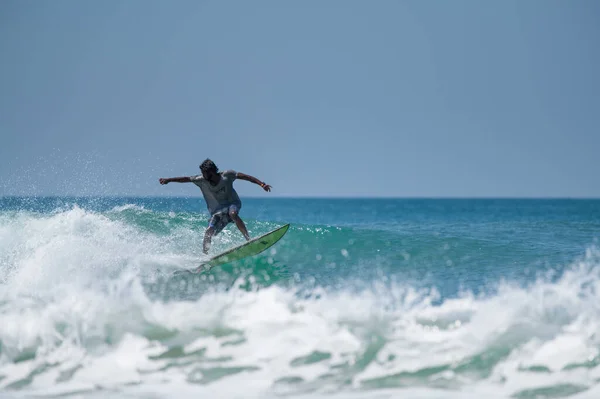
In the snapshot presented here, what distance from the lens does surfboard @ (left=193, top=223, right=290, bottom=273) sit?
9.68 meters

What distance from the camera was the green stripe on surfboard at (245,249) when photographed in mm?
9703

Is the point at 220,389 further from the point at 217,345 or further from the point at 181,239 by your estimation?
the point at 181,239

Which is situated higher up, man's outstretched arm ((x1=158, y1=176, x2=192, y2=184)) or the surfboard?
man's outstretched arm ((x1=158, y1=176, x2=192, y2=184))

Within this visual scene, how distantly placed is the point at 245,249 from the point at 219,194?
991 mm

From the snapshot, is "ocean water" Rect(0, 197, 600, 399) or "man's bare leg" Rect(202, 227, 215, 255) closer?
"ocean water" Rect(0, 197, 600, 399)

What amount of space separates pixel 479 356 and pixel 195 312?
301 centimetres

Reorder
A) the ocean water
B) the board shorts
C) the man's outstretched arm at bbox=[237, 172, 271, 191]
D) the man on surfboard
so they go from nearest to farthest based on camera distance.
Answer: the ocean water < the man's outstretched arm at bbox=[237, 172, 271, 191] < the man on surfboard < the board shorts

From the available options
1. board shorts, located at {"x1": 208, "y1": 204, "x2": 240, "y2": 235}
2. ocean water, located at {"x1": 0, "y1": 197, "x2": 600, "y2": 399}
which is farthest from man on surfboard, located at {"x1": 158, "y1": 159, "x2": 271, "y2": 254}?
ocean water, located at {"x1": 0, "y1": 197, "x2": 600, "y2": 399}

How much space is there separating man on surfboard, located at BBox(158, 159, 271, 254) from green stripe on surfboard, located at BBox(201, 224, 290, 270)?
0.57 ft

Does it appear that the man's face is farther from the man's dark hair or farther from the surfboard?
the surfboard

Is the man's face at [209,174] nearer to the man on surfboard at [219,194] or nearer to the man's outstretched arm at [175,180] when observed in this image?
the man on surfboard at [219,194]

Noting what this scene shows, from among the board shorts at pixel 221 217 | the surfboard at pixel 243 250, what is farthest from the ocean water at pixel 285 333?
the board shorts at pixel 221 217

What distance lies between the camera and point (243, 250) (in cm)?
998

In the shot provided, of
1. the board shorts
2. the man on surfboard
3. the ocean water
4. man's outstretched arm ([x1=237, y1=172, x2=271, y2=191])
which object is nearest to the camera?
the ocean water
